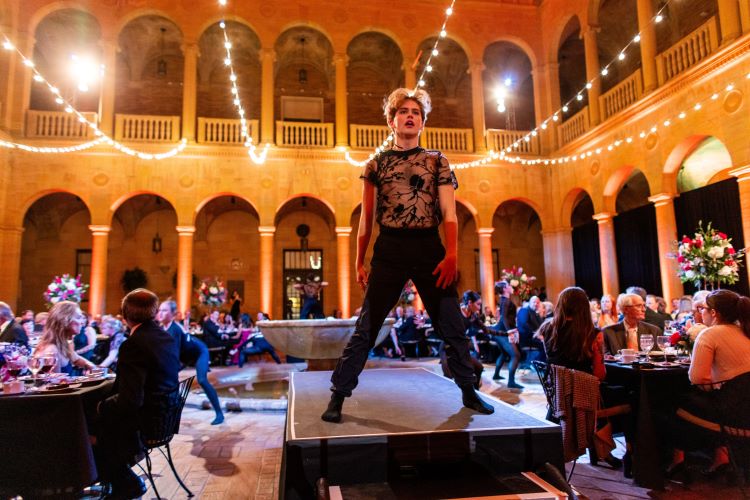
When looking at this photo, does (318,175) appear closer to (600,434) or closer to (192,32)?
(192,32)

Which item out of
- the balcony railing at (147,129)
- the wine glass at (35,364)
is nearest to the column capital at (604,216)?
the balcony railing at (147,129)

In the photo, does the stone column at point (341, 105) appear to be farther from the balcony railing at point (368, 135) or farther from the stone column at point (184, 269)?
the stone column at point (184, 269)

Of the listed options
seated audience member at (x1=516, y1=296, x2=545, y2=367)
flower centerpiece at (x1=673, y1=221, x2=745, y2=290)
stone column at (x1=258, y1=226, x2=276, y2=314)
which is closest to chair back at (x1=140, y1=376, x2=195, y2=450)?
seated audience member at (x1=516, y1=296, x2=545, y2=367)

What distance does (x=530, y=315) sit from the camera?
6672 millimetres

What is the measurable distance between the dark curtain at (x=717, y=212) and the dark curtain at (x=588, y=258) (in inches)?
116

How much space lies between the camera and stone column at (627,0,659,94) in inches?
403

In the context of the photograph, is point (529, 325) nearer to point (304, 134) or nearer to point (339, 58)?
point (304, 134)

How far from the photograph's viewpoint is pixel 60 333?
3.89 m

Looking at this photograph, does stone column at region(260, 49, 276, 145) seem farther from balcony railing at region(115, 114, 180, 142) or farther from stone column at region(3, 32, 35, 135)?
stone column at region(3, 32, 35, 135)

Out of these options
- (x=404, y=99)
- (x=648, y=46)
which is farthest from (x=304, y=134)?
(x=404, y=99)

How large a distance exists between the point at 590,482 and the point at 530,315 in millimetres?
3473

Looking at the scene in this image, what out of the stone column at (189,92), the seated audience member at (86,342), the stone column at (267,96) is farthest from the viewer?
the stone column at (267,96)

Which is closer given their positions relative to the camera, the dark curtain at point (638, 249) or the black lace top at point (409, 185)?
the black lace top at point (409, 185)

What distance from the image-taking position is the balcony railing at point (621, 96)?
35.1 ft
